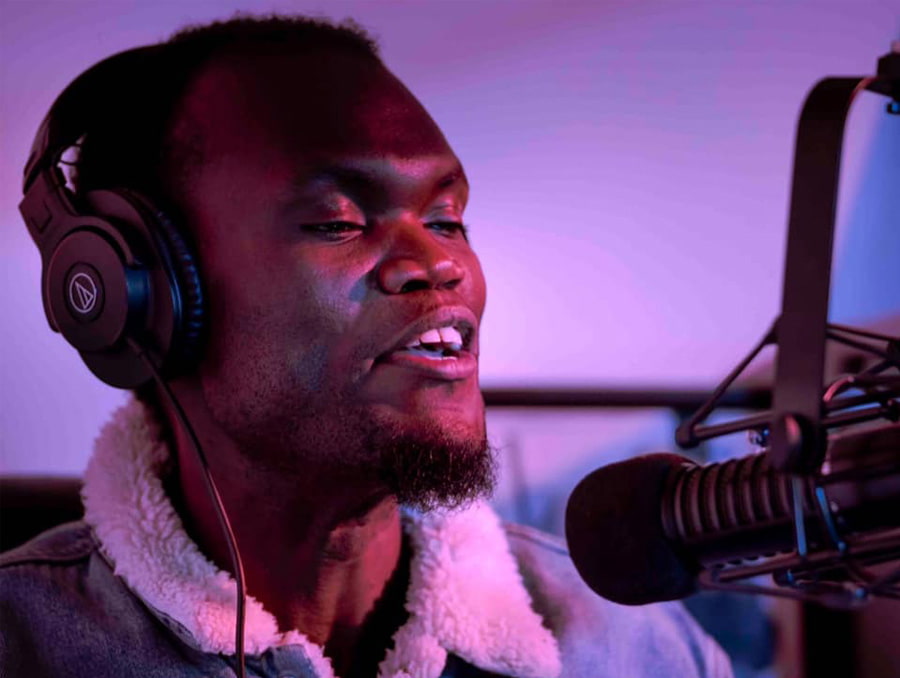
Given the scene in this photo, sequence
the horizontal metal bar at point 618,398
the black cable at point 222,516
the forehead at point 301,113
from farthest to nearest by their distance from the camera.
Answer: the horizontal metal bar at point 618,398, the forehead at point 301,113, the black cable at point 222,516

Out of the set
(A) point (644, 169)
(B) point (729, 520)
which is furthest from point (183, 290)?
(A) point (644, 169)

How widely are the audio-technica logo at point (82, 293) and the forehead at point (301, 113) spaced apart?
0.20 metres

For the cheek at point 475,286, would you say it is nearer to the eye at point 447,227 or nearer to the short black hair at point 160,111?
the eye at point 447,227

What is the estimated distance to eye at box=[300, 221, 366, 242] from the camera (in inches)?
42.4

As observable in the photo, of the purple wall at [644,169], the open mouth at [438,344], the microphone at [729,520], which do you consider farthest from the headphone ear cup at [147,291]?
the purple wall at [644,169]

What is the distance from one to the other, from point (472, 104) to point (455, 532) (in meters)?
0.83

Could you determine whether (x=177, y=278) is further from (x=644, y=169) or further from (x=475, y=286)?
(x=644, y=169)

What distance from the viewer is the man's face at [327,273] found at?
1.05m

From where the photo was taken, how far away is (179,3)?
4.77 feet

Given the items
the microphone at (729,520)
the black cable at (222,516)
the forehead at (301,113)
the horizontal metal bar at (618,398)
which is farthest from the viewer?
the horizontal metal bar at (618,398)

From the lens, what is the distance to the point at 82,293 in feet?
3.32

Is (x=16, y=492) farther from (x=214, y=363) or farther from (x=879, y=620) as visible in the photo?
(x=879, y=620)

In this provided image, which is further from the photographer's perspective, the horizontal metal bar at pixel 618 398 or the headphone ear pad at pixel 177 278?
the horizontal metal bar at pixel 618 398

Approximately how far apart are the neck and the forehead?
29 centimetres
